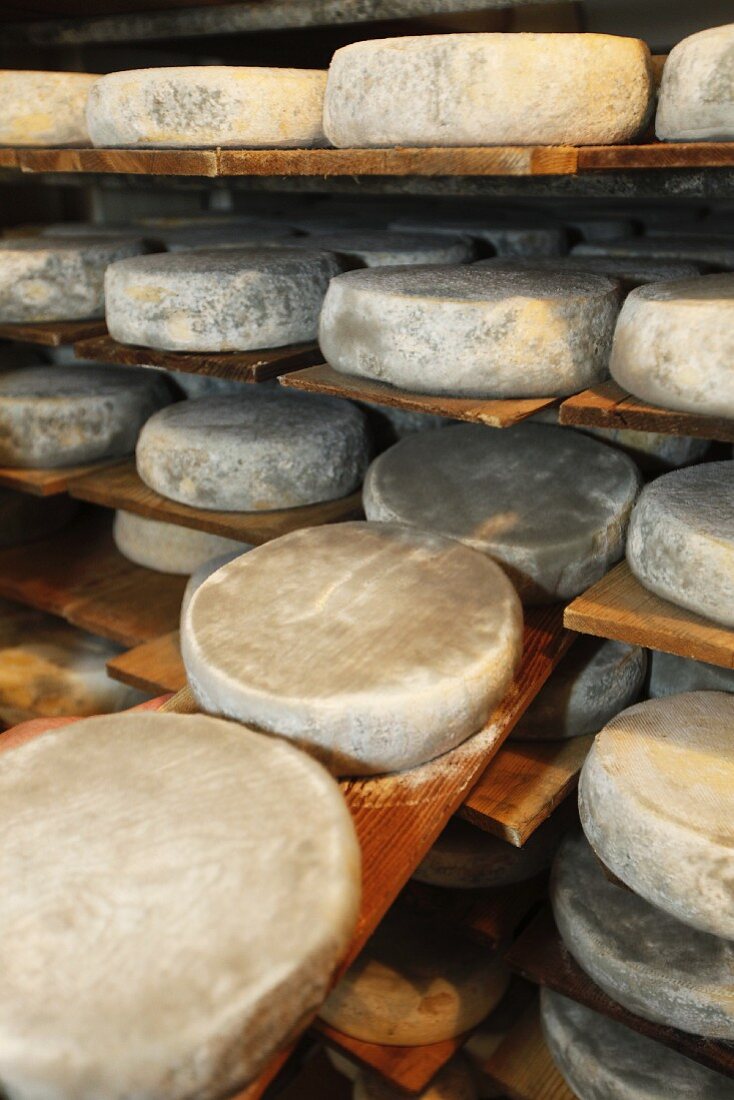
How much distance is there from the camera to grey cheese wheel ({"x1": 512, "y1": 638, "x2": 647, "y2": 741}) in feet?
5.82

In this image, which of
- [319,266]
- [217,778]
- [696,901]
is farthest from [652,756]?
[319,266]

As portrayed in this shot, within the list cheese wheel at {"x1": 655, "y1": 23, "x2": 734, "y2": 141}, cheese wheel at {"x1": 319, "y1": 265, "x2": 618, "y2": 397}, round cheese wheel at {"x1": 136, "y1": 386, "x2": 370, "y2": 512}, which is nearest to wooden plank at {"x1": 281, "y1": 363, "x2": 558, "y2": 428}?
cheese wheel at {"x1": 319, "y1": 265, "x2": 618, "y2": 397}

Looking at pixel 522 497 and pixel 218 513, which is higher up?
pixel 522 497

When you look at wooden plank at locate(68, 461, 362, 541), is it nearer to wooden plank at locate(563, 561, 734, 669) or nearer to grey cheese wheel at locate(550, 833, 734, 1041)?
wooden plank at locate(563, 561, 734, 669)

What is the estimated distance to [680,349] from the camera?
1337 millimetres

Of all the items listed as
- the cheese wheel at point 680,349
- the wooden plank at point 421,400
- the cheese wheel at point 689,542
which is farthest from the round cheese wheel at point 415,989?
the cheese wheel at point 680,349

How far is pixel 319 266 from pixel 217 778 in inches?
51.3

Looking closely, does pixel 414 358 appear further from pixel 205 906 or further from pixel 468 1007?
pixel 468 1007

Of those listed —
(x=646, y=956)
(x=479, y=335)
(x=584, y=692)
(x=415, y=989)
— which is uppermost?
(x=479, y=335)

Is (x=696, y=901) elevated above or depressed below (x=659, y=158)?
below

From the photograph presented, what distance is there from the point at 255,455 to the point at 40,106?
1.00 meters

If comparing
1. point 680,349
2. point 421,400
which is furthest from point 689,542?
point 421,400

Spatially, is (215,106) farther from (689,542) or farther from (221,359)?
(689,542)

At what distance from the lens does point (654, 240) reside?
2.39m
